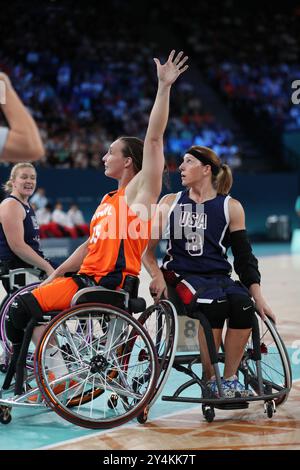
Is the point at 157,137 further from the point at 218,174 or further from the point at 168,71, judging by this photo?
the point at 218,174

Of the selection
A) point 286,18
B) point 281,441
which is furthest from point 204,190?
point 286,18

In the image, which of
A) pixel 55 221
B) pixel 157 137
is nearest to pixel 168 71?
pixel 157 137

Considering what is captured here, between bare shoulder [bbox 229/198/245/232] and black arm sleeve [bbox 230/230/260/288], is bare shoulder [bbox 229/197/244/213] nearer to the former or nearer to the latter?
bare shoulder [bbox 229/198/245/232]

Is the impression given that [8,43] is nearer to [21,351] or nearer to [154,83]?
[154,83]

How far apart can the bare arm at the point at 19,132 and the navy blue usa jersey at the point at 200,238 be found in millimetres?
1980

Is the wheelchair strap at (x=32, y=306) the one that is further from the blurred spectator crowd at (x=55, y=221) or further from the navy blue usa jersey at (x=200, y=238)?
the blurred spectator crowd at (x=55, y=221)

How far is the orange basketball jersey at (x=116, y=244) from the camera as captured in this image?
409 centimetres

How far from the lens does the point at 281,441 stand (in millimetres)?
3732

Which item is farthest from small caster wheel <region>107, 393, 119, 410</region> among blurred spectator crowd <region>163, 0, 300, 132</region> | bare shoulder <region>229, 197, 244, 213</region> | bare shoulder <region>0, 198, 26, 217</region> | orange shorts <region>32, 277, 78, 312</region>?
blurred spectator crowd <region>163, 0, 300, 132</region>

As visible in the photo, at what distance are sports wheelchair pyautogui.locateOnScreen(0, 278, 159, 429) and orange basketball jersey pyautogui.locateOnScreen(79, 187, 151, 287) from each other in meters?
0.13

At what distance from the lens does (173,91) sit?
2155 cm

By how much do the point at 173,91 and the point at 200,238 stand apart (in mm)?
17661

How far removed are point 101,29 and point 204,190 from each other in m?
19.3

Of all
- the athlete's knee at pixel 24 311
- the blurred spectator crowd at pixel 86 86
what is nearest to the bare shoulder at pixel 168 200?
the athlete's knee at pixel 24 311
